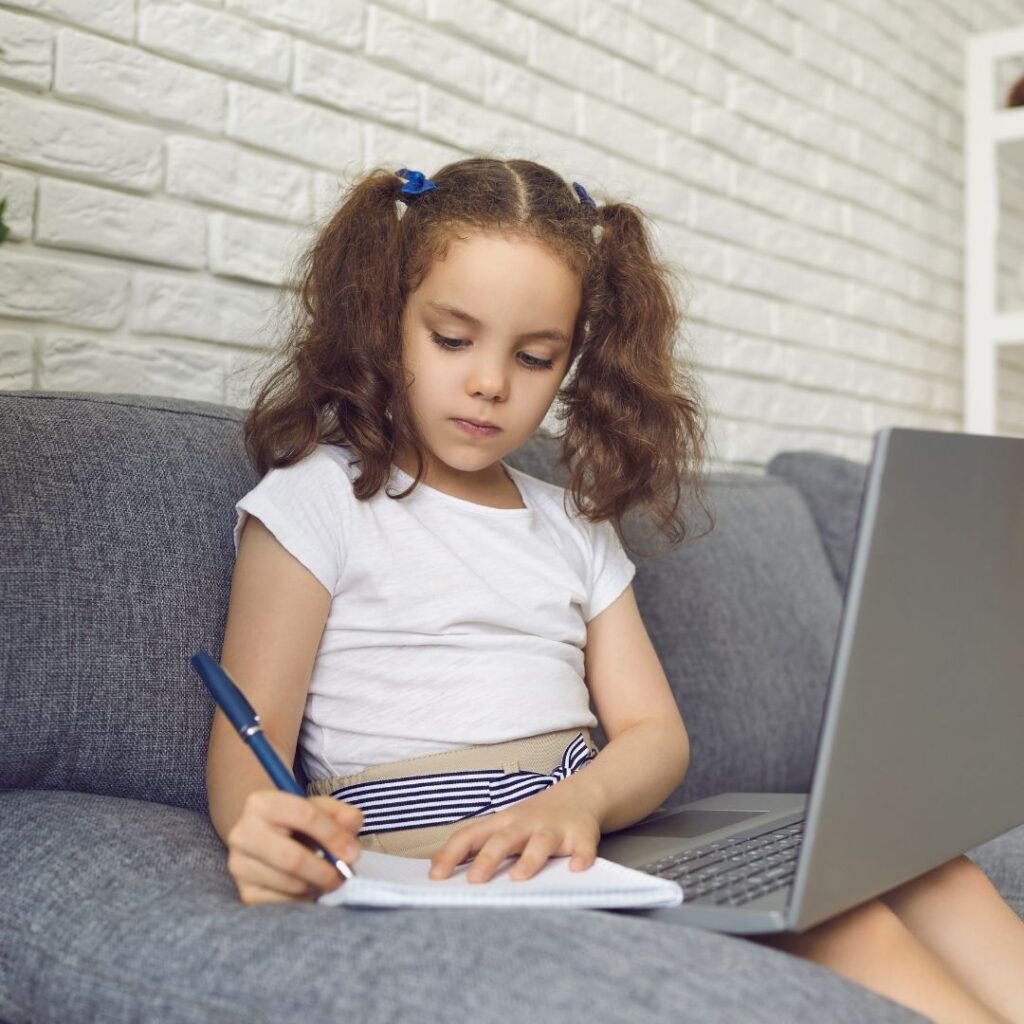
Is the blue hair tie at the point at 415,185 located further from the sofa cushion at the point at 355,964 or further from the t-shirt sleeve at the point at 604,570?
the sofa cushion at the point at 355,964

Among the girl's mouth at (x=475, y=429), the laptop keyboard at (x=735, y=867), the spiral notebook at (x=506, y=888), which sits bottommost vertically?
the laptop keyboard at (x=735, y=867)

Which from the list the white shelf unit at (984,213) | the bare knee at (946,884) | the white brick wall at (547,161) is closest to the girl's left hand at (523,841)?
the bare knee at (946,884)

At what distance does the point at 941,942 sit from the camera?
100 centimetres

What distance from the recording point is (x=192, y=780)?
42.2 inches

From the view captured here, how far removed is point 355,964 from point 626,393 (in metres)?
0.77

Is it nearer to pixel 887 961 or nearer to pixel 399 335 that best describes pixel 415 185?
pixel 399 335

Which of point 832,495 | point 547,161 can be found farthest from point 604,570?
point 832,495

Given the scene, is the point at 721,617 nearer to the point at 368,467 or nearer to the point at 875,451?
the point at 368,467

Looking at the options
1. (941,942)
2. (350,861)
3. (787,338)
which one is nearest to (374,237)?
(350,861)

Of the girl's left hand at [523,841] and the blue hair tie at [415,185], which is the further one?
the blue hair tie at [415,185]

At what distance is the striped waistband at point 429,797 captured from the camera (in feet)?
3.43

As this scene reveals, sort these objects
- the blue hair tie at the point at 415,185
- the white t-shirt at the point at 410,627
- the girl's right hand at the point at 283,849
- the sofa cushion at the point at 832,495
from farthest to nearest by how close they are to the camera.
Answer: the sofa cushion at the point at 832,495 → the blue hair tie at the point at 415,185 → the white t-shirt at the point at 410,627 → the girl's right hand at the point at 283,849

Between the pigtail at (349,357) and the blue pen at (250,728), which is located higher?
the pigtail at (349,357)

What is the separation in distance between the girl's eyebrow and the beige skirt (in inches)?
13.4
